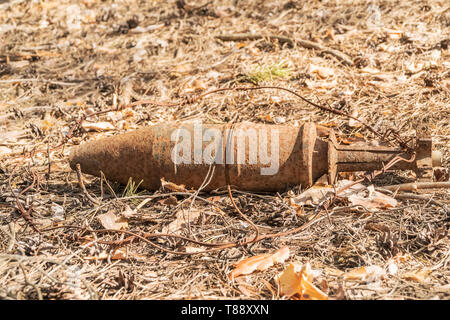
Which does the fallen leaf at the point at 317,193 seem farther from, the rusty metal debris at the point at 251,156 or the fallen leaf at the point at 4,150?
the fallen leaf at the point at 4,150

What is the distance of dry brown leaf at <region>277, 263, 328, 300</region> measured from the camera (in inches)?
91.0

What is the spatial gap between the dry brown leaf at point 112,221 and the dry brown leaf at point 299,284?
1.05 metres

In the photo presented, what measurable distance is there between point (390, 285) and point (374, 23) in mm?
3668

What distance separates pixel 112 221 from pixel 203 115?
1.54 m

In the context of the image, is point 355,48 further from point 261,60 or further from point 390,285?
point 390,285

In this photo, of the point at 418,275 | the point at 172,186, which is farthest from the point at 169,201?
the point at 418,275

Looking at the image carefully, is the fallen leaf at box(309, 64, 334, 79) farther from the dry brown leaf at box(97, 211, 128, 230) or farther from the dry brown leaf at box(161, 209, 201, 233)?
the dry brown leaf at box(97, 211, 128, 230)

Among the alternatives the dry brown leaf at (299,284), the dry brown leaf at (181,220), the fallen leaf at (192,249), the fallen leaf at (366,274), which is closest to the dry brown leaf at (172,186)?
the dry brown leaf at (181,220)

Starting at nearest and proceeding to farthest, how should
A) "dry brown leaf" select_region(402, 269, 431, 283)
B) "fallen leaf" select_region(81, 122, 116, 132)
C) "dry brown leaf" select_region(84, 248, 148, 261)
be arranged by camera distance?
"dry brown leaf" select_region(402, 269, 431, 283)
"dry brown leaf" select_region(84, 248, 148, 261)
"fallen leaf" select_region(81, 122, 116, 132)

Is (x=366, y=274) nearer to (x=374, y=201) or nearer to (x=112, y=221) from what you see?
(x=374, y=201)

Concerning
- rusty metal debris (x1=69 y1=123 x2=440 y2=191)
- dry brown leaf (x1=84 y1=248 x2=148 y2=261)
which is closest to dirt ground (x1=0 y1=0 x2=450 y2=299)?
dry brown leaf (x1=84 y1=248 x2=148 y2=261)

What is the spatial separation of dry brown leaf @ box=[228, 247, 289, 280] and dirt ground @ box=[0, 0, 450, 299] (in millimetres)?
32

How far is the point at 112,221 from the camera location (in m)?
3.03

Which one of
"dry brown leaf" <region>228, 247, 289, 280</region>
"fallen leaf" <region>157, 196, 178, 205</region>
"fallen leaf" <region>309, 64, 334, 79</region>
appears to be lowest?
"dry brown leaf" <region>228, 247, 289, 280</region>
